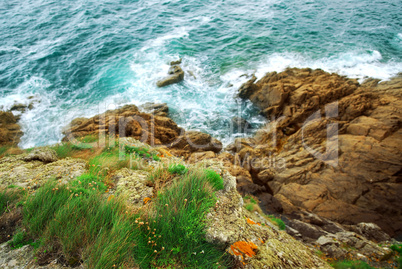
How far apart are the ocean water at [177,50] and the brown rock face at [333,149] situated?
228 centimetres

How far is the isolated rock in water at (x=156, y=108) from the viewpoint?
1466 centimetres

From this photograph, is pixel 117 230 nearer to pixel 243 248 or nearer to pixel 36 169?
pixel 243 248

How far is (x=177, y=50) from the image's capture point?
21.1 m

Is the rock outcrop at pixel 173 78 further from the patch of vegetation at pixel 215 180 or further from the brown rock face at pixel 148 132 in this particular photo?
the patch of vegetation at pixel 215 180

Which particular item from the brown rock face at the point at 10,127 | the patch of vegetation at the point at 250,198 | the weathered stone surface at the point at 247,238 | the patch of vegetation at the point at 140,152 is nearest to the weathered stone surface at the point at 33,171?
the patch of vegetation at the point at 140,152

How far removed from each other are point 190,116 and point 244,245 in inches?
472

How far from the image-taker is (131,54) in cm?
2102

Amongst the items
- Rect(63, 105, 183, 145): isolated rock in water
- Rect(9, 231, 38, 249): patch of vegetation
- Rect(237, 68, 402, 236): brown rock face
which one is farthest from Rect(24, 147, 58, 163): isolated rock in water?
Rect(237, 68, 402, 236): brown rock face

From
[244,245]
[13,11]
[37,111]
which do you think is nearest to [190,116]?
[37,111]

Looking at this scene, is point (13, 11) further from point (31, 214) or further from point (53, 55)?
point (31, 214)

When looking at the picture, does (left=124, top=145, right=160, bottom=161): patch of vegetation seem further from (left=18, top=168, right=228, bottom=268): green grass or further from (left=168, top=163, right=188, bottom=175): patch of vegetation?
(left=18, top=168, right=228, bottom=268): green grass

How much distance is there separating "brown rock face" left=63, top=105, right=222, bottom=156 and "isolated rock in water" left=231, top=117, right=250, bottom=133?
202cm

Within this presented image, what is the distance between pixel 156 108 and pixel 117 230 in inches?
490

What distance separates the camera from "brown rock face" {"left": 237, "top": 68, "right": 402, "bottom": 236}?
28.4 ft
